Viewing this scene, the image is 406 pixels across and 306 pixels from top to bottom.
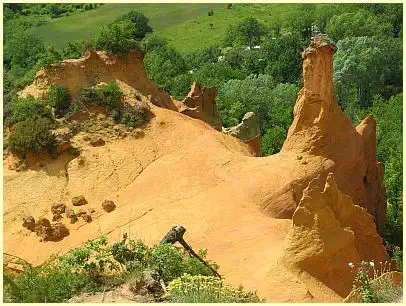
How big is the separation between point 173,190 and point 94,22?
62331 millimetres

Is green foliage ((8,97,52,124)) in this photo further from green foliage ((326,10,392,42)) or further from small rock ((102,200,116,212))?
green foliage ((326,10,392,42))

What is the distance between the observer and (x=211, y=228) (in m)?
18.6

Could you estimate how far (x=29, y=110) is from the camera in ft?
73.7

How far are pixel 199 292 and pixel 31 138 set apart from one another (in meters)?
11.4

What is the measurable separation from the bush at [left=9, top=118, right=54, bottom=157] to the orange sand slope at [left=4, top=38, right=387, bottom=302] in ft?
1.75

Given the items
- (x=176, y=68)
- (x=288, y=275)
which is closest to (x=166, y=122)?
(x=288, y=275)

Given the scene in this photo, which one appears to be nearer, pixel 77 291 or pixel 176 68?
pixel 77 291

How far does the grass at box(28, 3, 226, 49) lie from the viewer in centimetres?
7688

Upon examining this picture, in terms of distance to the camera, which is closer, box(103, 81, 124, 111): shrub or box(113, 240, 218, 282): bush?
box(113, 240, 218, 282): bush

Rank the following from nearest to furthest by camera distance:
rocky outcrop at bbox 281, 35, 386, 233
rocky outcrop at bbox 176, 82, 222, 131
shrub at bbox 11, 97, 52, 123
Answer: rocky outcrop at bbox 281, 35, 386, 233, shrub at bbox 11, 97, 52, 123, rocky outcrop at bbox 176, 82, 222, 131

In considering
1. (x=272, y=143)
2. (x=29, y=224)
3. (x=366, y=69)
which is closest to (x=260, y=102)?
(x=272, y=143)

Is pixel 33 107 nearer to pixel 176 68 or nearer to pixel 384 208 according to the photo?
pixel 384 208

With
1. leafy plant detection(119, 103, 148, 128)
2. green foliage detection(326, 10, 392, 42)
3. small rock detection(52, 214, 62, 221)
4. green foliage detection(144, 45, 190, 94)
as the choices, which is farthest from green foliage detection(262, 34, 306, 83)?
small rock detection(52, 214, 62, 221)

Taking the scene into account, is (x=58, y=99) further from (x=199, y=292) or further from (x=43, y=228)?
(x=199, y=292)
